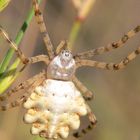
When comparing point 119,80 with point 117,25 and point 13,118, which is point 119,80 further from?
point 13,118

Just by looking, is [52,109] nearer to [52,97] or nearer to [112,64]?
[52,97]

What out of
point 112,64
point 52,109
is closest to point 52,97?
point 52,109

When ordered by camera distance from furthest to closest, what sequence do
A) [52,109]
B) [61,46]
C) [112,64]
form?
[112,64] < [61,46] < [52,109]

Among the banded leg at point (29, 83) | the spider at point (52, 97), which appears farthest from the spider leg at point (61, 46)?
the banded leg at point (29, 83)

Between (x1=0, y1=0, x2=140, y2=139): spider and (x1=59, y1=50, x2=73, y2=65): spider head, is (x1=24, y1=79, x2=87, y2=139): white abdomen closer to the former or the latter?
(x1=0, y1=0, x2=140, y2=139): spider

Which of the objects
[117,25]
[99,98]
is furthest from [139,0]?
[99,98]

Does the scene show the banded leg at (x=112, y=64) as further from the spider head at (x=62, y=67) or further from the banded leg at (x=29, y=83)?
the banded leg at (x=29, y=83)

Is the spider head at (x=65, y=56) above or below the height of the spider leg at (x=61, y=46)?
below

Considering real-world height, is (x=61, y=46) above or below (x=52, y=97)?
above

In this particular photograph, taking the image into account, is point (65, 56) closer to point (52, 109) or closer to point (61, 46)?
point (61, 46)

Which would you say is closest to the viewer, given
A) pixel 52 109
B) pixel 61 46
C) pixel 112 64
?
pixel 52 109

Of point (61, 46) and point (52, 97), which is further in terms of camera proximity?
point (61, 46)
